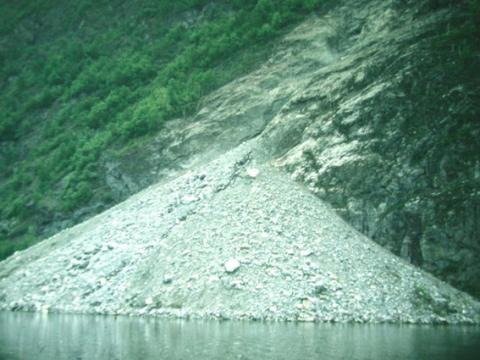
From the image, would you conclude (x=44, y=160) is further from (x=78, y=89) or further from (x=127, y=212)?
(x=127, y=212)

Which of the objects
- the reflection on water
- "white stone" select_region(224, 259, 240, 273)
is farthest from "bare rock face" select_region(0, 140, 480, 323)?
the reflection on water

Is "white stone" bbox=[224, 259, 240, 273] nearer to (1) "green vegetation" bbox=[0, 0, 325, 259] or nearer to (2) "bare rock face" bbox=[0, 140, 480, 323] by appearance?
(2) "bare rock face" bbox=[0, 140, 480, 323]

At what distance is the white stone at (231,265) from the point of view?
25.3 metres

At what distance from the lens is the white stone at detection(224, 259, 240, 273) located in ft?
82.9

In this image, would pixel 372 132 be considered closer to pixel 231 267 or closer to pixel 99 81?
pixel 231 267

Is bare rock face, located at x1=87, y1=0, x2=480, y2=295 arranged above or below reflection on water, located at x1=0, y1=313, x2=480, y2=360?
above

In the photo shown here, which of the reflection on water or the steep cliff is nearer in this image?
the reflection on water

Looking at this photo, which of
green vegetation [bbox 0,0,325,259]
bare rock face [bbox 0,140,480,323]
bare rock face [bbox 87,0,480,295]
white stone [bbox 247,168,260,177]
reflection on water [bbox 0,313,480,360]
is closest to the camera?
reflection on water [bbox 0,313,480,360]

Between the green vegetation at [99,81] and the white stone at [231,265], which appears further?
the green vegetation at [99,81]

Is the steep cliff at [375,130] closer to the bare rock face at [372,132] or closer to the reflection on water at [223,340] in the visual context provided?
the bare rock face at [372,132]

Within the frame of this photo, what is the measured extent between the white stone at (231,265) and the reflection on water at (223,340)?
3.31 metres

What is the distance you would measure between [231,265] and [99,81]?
40.3 m

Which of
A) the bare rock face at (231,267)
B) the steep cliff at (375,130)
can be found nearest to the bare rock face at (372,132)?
the steep cliff at (375,130)

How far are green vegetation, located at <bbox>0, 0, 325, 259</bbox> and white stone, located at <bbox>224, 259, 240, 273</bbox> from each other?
71.8 ft
